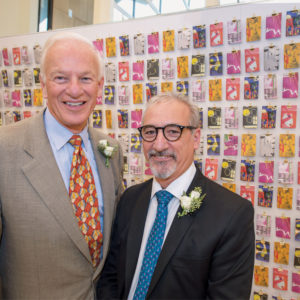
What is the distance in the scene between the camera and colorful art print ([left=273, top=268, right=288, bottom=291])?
2.05 metres

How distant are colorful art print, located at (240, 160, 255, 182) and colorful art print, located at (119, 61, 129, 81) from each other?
4.03 feet

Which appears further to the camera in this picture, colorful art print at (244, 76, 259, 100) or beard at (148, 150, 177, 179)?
colorful art print at (244, 76, 259, 100)

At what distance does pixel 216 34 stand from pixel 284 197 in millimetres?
1293

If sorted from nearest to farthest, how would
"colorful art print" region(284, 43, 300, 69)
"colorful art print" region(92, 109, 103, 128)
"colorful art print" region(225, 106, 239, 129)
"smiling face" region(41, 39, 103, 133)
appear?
"smiling face" region(41, 39, 103, 133) → "colorful art print" region(284, 43, 300, 69) → "colorful art print" region(225, 106, 239, 129) → "colorful art print" region(92, 109, 103, 128)

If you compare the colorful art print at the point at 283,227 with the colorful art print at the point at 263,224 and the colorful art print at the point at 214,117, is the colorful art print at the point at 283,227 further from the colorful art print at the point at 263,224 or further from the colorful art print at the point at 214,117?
the colorful art print at the point at 214,117

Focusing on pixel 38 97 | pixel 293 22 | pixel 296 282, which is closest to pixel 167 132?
pixel 293 22

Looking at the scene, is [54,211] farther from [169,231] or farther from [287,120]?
[287,120]

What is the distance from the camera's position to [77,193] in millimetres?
1581

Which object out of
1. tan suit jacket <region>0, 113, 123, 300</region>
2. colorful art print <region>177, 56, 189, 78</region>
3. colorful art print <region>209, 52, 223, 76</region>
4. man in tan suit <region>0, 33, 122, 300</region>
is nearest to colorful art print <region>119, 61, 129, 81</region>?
colorful art print <region>177, 56, 189, 78</region>

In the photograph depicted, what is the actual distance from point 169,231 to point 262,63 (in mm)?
1372

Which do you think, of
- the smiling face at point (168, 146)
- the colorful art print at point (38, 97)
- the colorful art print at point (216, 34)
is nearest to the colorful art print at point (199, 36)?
the colorful art print at point (216, 34)

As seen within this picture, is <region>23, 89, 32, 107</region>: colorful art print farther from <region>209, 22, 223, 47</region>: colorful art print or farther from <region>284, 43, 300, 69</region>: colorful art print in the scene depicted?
<region>284, 43, 300, 69</region>: colorful art print

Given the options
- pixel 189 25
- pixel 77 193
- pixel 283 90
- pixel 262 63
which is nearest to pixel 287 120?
pixel 283 90

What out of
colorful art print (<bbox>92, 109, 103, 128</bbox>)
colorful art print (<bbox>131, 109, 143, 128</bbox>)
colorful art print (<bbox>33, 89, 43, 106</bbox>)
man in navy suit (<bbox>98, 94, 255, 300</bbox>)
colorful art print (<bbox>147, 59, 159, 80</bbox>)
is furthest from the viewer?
colorful art print (<bbox>33, 89, 43, 106</bbox>)
